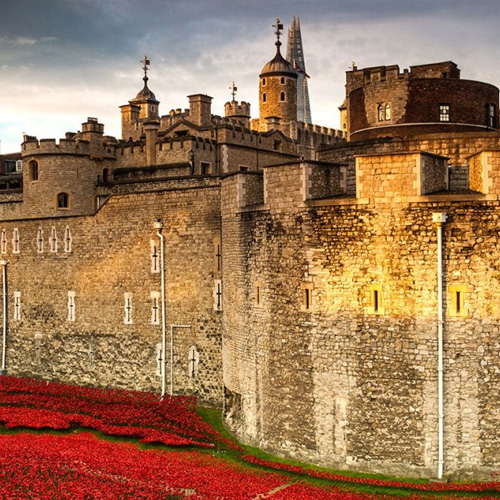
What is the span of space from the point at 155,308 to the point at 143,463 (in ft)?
29.1

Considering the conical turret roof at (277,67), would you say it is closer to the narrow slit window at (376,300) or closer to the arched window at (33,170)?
the arched window at (33,170)

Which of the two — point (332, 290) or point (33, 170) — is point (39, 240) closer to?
point (33, 170)

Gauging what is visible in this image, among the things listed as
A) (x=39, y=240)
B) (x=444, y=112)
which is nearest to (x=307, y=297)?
(x=444, y=112)

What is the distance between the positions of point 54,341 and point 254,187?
1375cm

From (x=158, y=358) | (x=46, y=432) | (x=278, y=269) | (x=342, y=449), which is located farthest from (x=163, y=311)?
(x=342, y=449)

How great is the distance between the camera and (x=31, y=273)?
3334cm

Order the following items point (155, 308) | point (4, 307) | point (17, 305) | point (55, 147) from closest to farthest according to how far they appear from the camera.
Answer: point (155, 308), point (17, 305), point (4, 307), point (55, 147)

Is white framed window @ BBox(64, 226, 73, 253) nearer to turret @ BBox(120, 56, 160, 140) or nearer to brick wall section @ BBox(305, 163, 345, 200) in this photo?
turret @ BBox(120, 56, 160, 140)

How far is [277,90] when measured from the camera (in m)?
47.9

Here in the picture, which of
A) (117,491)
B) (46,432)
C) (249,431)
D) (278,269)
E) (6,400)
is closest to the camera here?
(117,491)

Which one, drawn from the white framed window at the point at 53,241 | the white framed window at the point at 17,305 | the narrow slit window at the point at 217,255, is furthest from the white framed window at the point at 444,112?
the white framed window at the point at 17,305

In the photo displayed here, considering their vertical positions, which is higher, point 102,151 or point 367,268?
point 102,151

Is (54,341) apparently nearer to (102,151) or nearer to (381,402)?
(102,151)

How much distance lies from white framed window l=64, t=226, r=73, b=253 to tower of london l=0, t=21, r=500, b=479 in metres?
0.05
